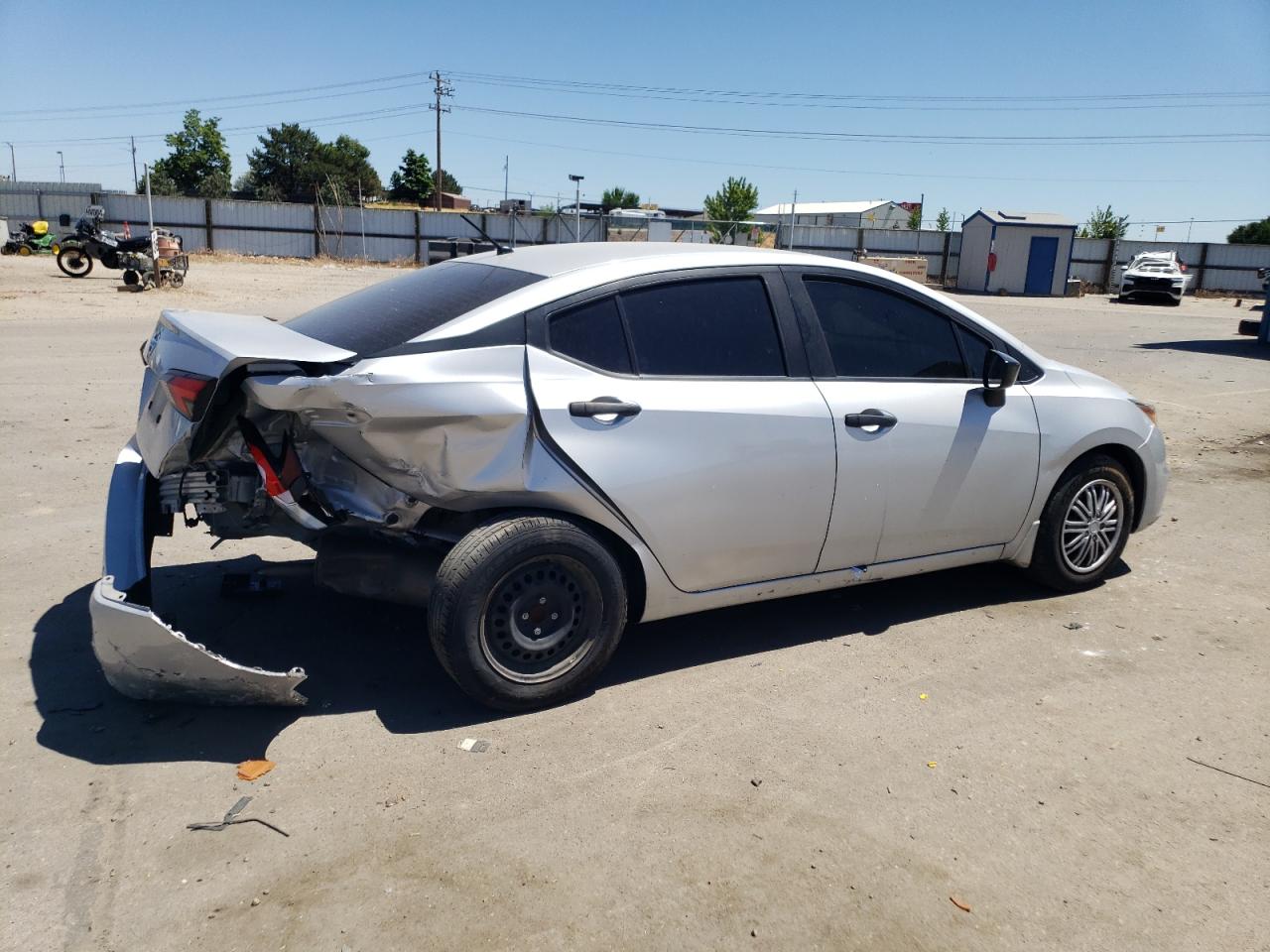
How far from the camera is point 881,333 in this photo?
15.0 feet

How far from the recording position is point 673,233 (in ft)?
132

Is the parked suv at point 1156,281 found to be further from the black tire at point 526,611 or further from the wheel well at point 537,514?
the black tire at point 526,611

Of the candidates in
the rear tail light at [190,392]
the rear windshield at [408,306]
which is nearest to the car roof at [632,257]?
the rear windshield at [408,306]

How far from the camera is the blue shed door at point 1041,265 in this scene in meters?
37.2

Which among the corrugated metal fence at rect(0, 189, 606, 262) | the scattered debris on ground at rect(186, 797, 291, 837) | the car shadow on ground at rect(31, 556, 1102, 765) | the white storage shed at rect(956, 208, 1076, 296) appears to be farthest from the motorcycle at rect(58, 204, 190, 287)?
the white storage shed at rect(956, 208, 1076, 296)

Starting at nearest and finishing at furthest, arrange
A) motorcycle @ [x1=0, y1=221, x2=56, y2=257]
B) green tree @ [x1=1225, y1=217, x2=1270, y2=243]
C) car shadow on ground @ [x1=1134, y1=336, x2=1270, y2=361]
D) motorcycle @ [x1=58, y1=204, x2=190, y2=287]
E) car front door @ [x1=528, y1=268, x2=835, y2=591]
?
car front door @ [x1=528, y1=268, x2=835, y2=591]
car shadow on ground @ [x1=1134, y1=336, x2=1270, y2=361]
motorcycle @ [x1=58, y1=204, x2=190, y2=287]
motorcycle @ [x1=0, y1=221, x2=56, y2=257]
green tree @ [x1=1225, y1=217, x2=1270, y2=243]

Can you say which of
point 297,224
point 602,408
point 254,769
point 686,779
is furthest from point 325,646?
point 297,224

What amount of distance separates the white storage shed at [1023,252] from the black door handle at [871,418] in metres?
36.0

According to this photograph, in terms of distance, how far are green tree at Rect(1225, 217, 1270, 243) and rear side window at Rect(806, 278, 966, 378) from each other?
6567cm

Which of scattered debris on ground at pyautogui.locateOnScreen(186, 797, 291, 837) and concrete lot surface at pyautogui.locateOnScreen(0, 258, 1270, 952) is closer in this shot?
→ concrete lot surface at pyautogui.locateOnScreen(0, 258, 1270, 952)

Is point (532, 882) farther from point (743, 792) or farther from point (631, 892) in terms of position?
point (743, 792)

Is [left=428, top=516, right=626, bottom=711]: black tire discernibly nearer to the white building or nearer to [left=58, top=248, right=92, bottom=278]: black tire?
[left=58, top=248, right=92, bottom=278]: black tire

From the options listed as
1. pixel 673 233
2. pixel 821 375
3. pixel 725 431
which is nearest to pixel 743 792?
pixel 725 431

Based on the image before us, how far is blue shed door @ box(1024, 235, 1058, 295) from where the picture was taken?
3722 cm
